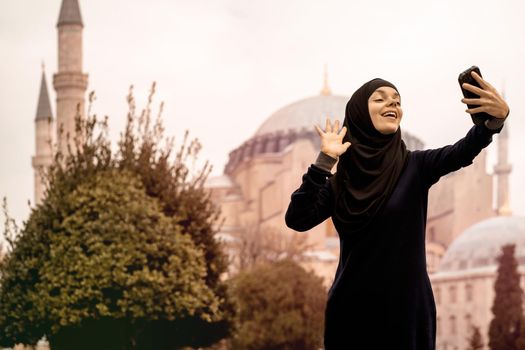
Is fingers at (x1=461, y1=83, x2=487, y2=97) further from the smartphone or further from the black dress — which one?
the black dress

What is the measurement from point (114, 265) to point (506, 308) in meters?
27.1

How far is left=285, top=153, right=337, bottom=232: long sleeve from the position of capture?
522 centimetres

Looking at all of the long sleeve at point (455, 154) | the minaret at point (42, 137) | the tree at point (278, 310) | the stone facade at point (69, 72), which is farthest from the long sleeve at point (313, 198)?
the minaret at point (42, 137)

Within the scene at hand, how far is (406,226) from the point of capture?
201 inches

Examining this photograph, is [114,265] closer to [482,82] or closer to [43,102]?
[482,82]

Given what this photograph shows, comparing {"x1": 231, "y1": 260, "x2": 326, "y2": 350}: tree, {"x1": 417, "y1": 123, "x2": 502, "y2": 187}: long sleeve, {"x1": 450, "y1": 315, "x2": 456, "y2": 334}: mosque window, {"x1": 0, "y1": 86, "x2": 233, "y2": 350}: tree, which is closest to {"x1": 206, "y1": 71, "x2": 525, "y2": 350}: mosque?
{"x1": 450, "y1": 315, "x2": 456, "y2": 334}: mosque window

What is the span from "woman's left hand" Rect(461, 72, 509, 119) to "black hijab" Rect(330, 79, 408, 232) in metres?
0.39

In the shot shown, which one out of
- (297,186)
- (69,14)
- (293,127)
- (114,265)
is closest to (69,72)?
(69,14)

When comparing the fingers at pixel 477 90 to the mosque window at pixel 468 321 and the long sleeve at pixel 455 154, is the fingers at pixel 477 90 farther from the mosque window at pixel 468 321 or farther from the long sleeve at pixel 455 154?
the mosque window at pixel 468 321

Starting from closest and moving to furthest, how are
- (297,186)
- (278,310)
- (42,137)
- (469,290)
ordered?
(278,310)
(42,137)
(469,290)
(297,186)

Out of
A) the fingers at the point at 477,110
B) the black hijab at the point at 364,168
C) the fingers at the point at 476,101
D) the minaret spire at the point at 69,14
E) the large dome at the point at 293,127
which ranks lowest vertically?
the black hijab at the point at 364,168

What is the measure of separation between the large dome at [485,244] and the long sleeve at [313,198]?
6071 cm

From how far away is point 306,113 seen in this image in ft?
325

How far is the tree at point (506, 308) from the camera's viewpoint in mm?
42406
